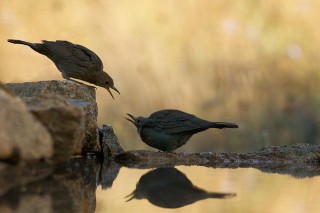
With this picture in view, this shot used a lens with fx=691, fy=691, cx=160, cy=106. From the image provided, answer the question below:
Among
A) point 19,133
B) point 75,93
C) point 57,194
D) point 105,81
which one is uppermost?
point 105,81

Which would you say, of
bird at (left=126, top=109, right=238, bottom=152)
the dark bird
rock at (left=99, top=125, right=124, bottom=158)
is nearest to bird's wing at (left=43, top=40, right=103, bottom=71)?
rock at (left=99, top=125, right=124, bottom=158)

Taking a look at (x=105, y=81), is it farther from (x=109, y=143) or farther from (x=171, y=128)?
(x=171, y=128)

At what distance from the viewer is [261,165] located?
650 centimetres

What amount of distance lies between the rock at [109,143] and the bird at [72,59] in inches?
59.9

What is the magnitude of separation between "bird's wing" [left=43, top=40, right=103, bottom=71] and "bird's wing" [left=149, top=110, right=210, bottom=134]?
73.0 inches

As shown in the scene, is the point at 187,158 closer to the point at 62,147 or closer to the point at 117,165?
the point at 117,165

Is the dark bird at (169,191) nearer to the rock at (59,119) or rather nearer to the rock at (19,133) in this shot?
the rock at (59,119)

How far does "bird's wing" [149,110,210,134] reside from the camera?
6.58 meters

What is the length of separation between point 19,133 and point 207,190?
4.36ft

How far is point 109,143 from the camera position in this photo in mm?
6922

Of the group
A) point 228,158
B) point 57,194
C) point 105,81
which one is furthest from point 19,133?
point 105,81

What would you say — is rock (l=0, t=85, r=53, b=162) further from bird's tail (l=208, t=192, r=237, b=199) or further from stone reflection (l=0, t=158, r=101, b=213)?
bird's tail (l=208, t=192, r=237, b=199)

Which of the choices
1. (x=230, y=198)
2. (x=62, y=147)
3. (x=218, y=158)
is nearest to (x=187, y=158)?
(x=218, y=158)

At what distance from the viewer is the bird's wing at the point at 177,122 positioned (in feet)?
21.6
